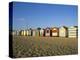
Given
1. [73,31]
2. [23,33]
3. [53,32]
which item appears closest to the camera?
[23,33]

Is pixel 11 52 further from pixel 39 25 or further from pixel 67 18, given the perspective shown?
pixel 67 18

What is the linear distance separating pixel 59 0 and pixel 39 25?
503 mm

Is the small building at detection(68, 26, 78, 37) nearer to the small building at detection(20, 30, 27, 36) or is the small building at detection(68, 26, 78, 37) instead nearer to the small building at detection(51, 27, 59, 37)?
the small building at detection(51, 27, 59, 37)

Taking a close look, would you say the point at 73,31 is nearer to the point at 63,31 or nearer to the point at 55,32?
the point at 63,31

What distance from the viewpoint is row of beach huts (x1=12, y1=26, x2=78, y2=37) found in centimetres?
296

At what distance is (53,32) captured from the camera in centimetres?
314

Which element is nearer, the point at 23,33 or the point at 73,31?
the point at 23,33

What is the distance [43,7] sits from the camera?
121 inches

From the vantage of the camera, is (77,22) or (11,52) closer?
(11,52)

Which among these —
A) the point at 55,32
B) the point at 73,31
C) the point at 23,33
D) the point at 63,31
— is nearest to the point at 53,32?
the point at 55,32

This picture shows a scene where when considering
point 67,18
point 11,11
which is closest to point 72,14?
point 67,18

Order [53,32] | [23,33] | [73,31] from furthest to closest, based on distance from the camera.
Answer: [73,31] → [53,32] → [23,33]

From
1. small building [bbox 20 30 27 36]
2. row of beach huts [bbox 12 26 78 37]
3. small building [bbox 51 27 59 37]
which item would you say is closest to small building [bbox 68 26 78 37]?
row of beach huts [bbox 12 26 78 37]

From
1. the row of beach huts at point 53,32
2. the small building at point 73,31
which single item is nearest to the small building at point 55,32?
the row of beach huts at point 53,32
